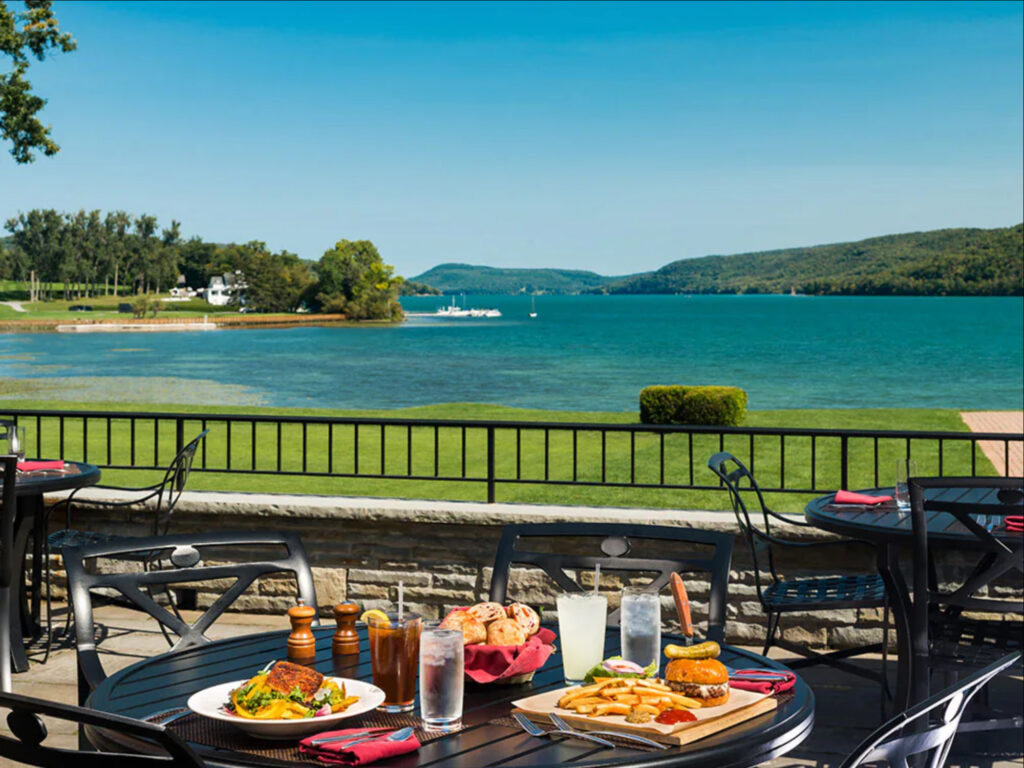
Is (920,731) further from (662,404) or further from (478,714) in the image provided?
(662,404)

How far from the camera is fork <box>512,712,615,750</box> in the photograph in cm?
183

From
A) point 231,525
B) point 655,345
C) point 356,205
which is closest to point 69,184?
point 356,205

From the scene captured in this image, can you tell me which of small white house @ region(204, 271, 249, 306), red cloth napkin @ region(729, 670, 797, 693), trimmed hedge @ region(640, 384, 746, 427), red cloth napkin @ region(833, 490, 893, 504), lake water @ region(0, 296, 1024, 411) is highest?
small white house @ region(204, 271, 249, 306)

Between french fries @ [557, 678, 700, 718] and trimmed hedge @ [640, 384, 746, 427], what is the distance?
1547 centimetres

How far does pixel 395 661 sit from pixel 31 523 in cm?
382

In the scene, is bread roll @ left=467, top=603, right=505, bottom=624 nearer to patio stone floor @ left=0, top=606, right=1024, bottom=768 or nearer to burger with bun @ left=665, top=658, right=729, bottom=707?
burger with bun @ left=665, top=658, right=729, bottom=707

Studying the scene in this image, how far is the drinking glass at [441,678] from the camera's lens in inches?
74.9

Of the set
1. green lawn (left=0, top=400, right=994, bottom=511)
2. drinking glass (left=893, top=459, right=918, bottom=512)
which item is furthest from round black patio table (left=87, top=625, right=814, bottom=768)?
green lawn (left=0, top=400, right=994, bottom=511)

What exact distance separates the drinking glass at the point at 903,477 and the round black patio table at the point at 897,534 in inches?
1.6

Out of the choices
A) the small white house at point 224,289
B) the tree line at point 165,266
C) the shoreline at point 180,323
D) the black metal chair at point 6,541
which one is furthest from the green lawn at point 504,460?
the small white house at point 224,289

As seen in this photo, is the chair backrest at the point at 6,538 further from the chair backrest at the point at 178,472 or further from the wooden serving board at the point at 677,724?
the wooden serving board at the point at 677,724

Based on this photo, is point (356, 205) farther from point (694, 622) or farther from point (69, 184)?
point (694, 622)

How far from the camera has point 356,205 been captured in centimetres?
9231

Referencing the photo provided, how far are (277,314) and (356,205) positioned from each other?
21.0m
